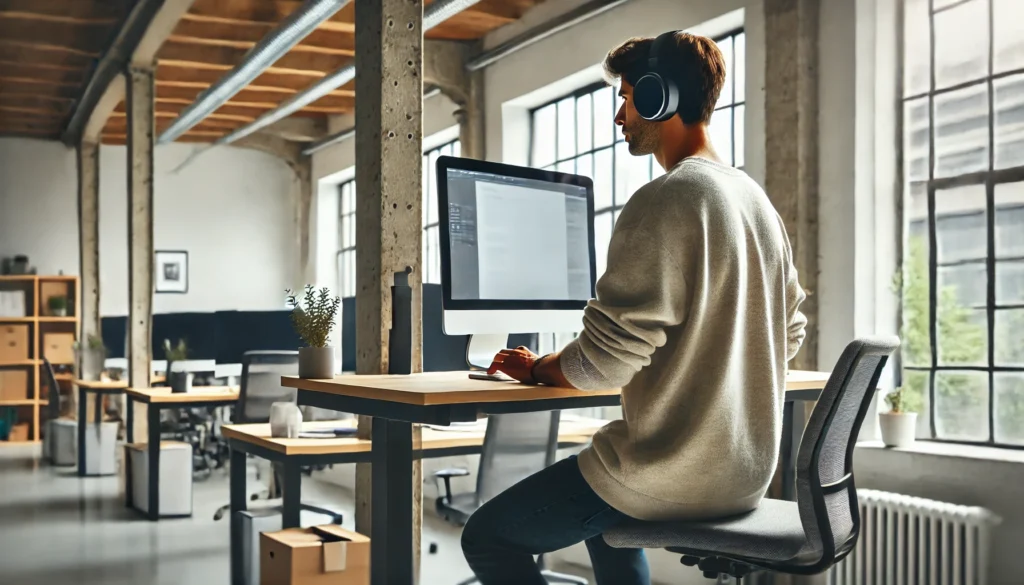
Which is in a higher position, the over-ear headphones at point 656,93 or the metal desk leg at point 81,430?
the over-ear headphones at point 656,93

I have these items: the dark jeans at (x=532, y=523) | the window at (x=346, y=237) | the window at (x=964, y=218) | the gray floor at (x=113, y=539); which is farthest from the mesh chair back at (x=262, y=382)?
the window at (x=346, y=237)

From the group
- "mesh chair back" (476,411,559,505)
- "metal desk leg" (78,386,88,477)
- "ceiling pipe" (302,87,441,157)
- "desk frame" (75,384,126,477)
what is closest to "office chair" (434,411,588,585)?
"mesh chair back" (476,411,559,505)

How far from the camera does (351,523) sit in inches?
253

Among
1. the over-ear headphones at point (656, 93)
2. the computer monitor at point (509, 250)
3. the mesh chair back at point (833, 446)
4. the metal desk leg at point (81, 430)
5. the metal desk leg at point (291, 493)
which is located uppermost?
the over-ear headphones at point (656, 93)

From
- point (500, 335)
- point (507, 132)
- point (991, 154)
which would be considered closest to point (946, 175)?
point (991, 154)

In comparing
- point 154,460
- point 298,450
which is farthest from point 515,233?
point 154,460

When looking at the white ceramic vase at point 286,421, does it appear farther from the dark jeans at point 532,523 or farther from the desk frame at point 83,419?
the desk frame at point 83,419

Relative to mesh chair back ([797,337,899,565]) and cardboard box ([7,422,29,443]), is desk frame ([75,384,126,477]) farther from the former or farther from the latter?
mesh chair back ([797,337,899,565])

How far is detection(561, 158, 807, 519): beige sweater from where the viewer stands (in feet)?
6.31

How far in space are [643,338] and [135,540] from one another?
4.80m

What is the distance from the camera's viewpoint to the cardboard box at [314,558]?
3408 mm

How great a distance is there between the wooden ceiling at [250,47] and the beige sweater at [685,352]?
16.8ft

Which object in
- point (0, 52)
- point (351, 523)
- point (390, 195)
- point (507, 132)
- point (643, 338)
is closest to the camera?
point (643, 338)

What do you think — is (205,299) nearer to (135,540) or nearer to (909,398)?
(135,540)
